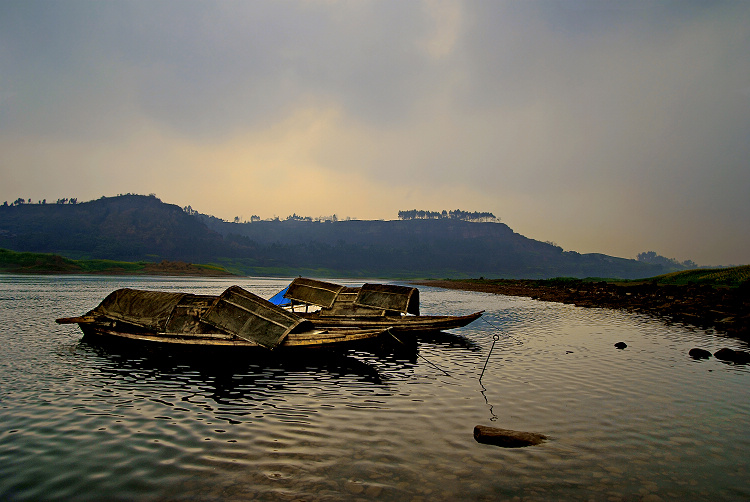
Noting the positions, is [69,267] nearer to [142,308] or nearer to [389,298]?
[142,308]

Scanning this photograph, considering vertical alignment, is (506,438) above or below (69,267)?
above

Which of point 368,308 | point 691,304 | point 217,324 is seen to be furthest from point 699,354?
point 691,304

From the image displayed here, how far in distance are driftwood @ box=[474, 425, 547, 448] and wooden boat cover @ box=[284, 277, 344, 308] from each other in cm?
1982

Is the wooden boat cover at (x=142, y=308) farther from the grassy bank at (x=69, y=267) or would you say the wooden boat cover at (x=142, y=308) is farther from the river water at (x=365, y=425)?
the grassy bank at (x=69, y=267)

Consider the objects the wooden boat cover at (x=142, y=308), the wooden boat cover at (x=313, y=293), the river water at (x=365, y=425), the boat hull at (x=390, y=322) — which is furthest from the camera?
the wooden boat cover at (x=313, y=293)

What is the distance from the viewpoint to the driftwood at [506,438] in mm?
9359

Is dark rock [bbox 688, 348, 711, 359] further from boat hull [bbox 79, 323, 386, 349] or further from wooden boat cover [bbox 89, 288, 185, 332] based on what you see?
wooden boat cover [bbox 89, 288, 185, 332]

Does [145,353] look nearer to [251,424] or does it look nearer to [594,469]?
[251,424]

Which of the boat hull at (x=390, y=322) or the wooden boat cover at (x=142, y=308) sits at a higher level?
the wooden boat cover at (x=142, y=308)

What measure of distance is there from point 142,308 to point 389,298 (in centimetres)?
1480

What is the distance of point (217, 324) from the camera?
1927 centimetres

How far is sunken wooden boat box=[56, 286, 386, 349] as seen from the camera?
1842 cm

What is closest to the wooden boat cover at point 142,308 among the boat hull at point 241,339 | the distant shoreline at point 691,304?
the boat hull at point 241,339

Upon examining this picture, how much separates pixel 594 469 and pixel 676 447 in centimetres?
285
